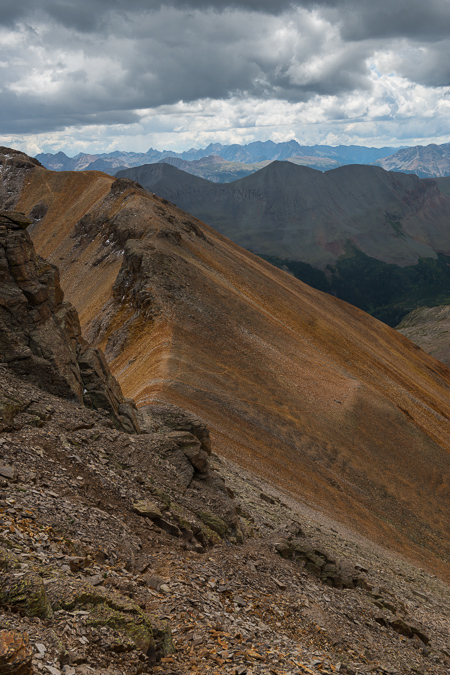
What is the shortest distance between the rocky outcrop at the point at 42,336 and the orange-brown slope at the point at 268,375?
13413mm

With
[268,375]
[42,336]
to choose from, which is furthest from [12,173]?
[42,336]

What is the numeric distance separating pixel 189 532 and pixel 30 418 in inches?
312

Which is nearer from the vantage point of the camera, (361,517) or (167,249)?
(361,517)

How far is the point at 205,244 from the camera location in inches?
3452

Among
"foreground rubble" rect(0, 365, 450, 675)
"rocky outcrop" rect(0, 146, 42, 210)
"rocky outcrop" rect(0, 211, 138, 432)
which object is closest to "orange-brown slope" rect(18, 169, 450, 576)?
"rocky outcrop" rect(0, 211, 138, 432)

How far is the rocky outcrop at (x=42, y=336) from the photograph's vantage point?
75.9 feet

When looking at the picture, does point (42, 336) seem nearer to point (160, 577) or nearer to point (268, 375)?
point (160, 577)

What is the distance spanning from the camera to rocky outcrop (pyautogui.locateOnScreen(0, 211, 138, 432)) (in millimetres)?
23125

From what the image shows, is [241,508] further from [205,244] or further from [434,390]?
[434,390]

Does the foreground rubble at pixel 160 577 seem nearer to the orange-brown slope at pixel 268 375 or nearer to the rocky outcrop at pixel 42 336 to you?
the rocky outcrop at pixel 42 336

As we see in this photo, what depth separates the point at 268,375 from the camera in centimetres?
5503

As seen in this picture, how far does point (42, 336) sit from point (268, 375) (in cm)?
3389

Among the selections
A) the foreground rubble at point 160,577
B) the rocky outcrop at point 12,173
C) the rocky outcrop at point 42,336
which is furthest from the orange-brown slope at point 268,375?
the rocky outcrop at point 12,173

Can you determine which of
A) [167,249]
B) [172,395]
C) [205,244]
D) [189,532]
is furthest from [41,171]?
[189,532]
